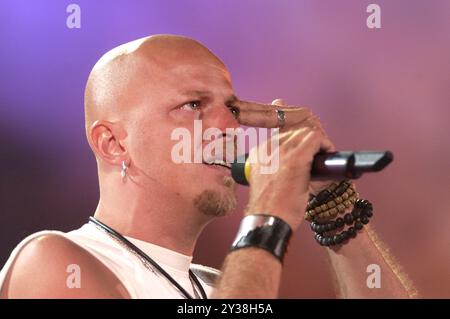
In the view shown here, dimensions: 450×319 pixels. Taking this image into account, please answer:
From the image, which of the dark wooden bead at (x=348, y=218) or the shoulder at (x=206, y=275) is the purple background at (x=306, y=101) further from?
the dark wooden bead at (x=348, y=218)

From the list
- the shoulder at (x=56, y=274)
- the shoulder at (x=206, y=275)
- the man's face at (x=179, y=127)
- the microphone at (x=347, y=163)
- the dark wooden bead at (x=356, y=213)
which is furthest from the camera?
the shoulder at (x=206, y=275)

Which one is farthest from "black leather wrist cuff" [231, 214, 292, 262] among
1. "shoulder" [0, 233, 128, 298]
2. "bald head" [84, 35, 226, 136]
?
"bald head" [84, 35, 226, 136]

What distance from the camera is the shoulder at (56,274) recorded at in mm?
1558

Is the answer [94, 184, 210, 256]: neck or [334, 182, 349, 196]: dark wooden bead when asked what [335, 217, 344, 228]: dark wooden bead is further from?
[94, 184, 210, 256]: neck

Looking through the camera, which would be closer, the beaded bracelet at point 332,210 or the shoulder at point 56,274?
the shoulder at point 56,274

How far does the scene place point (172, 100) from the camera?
188cm

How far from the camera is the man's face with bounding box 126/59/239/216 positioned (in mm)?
1843

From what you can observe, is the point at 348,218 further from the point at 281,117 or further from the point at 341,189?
the point at 281,117

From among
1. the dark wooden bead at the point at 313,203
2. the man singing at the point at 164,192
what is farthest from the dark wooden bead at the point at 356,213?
the dark wooden bead at the point at 313,203

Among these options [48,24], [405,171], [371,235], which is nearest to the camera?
[371,235]

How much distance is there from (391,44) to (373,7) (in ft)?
0.57

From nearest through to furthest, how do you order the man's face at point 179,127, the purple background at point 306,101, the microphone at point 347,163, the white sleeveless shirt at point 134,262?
the microphone at point 347,163 → the white sleeveless shirt at point 134,262 → the man's face at point 179,127 → the purple background at point 306,101

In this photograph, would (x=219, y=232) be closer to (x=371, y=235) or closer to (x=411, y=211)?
(x=411, y=211)

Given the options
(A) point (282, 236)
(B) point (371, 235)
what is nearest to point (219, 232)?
(B) point (371, 235)
